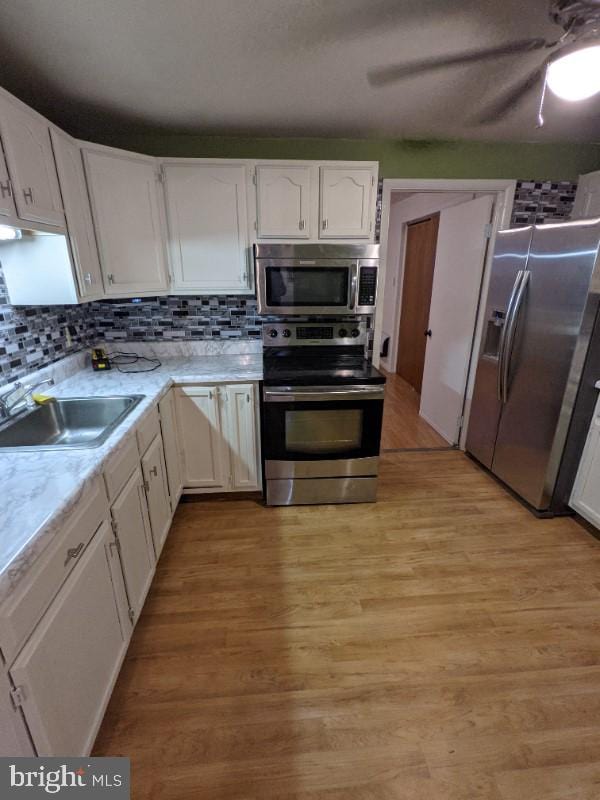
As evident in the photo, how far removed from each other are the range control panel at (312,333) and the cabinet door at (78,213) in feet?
3.56

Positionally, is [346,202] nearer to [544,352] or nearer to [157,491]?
[544,352]

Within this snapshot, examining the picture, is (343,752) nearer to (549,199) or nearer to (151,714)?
(151,714)

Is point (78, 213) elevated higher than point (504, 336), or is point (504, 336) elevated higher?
point (78, 213)

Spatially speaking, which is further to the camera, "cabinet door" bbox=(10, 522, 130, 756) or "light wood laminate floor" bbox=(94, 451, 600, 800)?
"light wood laminate floor" bbox=(94, 451, 600, 800)

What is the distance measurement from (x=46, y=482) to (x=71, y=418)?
808 millimetres

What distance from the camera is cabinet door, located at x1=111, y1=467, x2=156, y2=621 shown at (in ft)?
4.68

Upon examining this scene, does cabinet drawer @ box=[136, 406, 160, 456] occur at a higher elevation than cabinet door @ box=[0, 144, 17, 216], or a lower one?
lower

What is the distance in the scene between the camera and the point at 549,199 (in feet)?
8.99

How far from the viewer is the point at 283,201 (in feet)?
7.54

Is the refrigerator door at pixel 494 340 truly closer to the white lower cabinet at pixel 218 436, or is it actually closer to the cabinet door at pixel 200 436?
the white lower cabinet at pixel 218 436

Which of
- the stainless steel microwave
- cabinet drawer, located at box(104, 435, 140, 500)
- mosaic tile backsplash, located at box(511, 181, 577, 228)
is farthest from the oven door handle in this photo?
mosaic tile backsplash, located at box(511, 181, 577, 228)

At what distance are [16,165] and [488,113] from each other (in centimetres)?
237

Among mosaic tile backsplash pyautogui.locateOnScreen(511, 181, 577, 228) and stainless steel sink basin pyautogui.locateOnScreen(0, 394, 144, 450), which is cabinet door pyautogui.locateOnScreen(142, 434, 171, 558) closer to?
stainless steel sink basin pyautogui.locateOnScreen(0, 394, 144, 450)

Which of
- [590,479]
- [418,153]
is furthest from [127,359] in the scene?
[590,479]
